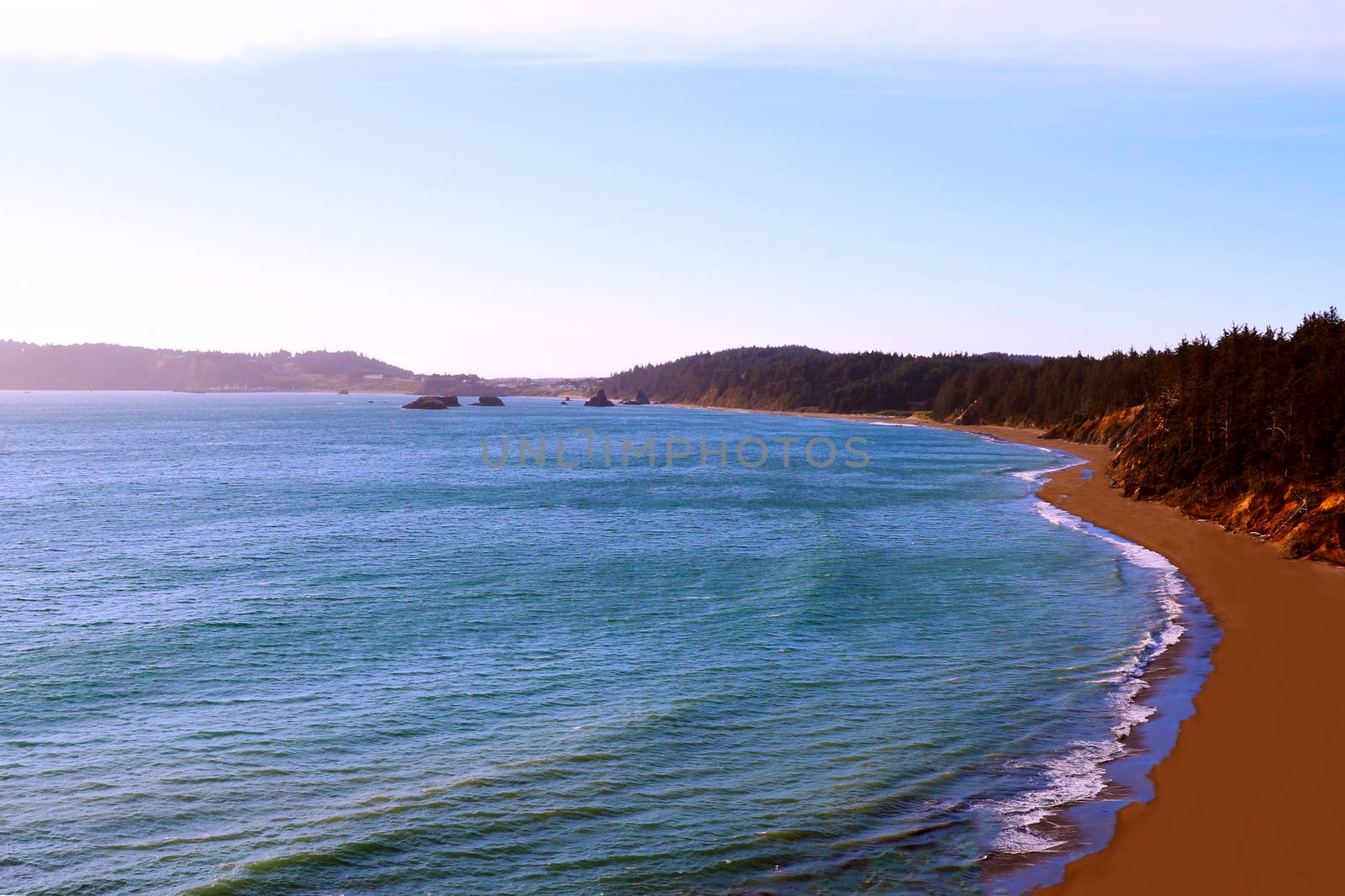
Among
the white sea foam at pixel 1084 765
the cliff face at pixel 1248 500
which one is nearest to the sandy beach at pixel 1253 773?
the white sea foam at pixel 1084 765

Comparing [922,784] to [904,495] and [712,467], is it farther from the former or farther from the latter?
[712,467]

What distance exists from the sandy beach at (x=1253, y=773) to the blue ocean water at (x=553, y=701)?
150cm

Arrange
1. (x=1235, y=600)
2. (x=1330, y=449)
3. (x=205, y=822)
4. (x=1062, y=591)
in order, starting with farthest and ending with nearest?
(x=1330, y=449) → (x=1062, y=591) → (x=1235, y=600) → (x=205, y=822)

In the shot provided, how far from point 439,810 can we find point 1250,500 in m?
49.2

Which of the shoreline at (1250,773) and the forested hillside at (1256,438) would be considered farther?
the forested hillside at (1256,438)

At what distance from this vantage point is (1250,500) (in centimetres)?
5153

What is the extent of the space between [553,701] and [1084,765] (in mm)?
12804

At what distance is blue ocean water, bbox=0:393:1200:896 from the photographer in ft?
54.5

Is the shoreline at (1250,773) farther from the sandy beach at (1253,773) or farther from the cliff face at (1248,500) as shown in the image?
the cliff face at (1248,500)

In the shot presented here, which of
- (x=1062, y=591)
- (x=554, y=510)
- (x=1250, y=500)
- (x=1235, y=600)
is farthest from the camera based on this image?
(x=554, y=510)

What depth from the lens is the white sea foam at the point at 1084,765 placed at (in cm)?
1716

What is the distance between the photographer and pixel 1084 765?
20.4 m

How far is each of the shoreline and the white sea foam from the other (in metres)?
0.94

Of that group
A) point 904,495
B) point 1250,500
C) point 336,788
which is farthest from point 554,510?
point 336,788
